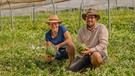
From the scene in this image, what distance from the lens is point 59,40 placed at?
7.41 metres

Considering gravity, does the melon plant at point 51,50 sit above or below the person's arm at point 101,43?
below

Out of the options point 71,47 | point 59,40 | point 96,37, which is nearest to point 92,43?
point 96,37

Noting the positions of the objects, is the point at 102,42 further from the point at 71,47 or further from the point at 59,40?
the point at 59,40

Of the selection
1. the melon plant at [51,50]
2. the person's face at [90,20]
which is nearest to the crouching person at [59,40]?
the melon plant at [51,50]

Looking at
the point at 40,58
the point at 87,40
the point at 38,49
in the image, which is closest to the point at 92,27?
the point at 87,40

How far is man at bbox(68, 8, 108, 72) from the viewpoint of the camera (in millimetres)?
6645

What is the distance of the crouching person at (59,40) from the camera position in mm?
7168

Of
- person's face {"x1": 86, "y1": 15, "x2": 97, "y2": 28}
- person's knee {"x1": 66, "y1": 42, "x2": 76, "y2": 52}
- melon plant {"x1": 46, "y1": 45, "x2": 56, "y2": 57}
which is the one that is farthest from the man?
melon plant {"x1": 46, "y1": 45, "x2": 56, "y2": 57}

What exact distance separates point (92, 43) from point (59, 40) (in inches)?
33.1

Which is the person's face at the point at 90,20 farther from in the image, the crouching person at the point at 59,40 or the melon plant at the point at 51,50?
the melon plant at the point at 51,50

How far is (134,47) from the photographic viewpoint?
979 centimetres

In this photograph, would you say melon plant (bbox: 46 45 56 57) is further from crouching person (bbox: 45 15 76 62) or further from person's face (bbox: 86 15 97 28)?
person's face (bbox: 86 15 97 28)

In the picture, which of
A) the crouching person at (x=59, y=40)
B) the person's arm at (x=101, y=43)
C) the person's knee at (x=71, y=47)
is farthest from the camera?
the crouching person at (x=59, y=40)

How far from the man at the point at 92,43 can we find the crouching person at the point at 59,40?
9.2 inches
